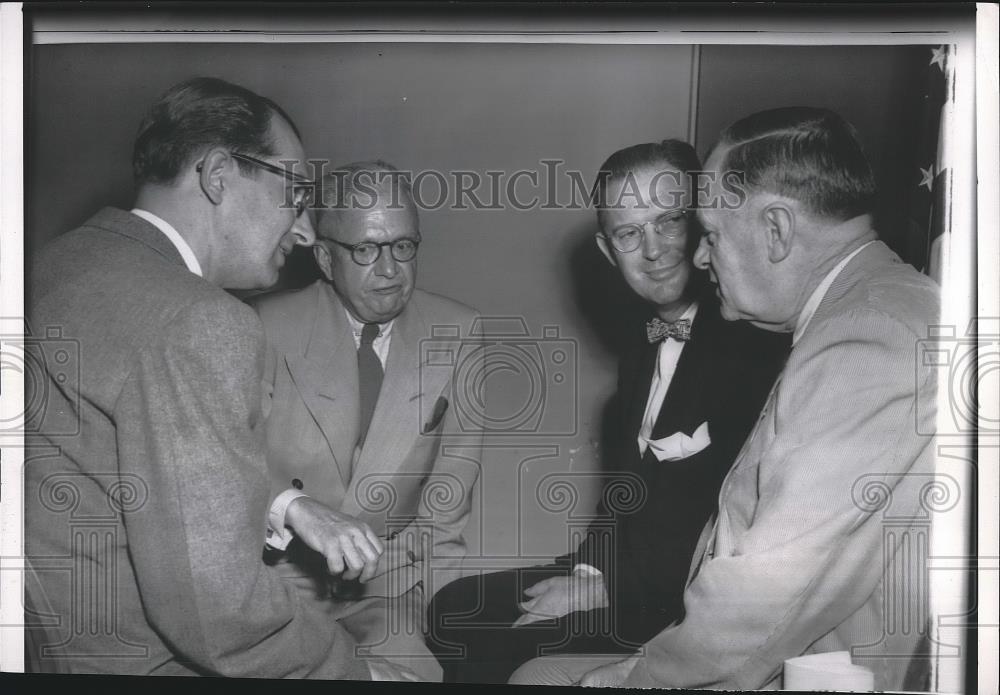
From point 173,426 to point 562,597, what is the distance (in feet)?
4.06

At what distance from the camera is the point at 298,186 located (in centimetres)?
293

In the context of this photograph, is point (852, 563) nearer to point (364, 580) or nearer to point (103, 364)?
point (364, 580)

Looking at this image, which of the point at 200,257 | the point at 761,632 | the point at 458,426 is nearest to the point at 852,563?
the point at 761,632

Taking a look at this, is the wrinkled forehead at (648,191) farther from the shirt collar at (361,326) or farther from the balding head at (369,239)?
the shirt collar at (361,326)

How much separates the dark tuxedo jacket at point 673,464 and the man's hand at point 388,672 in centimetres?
61

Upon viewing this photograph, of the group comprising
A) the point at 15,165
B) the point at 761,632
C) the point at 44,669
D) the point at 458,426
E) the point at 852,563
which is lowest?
the point at 44,669

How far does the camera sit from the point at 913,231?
113 inches

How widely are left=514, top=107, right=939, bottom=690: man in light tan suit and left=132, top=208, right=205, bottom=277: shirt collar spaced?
1.49m

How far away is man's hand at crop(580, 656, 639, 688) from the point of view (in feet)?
9.44

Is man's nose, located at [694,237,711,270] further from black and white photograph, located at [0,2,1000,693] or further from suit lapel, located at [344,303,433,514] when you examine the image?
suit lapel, located at [344,303,433,514]

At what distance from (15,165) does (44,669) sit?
5.08 feet

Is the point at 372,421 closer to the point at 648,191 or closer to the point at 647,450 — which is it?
the point at 647,450

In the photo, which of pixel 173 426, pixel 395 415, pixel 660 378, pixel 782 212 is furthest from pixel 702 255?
pixel 173 426

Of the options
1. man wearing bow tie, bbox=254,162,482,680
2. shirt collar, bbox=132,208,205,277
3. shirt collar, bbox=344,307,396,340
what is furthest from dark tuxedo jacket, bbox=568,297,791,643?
shirt collar, bbox=132,208,205,277
